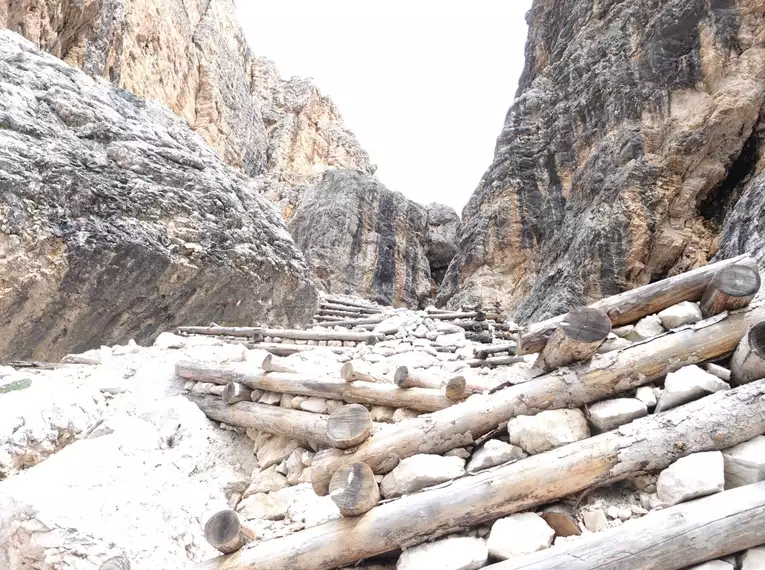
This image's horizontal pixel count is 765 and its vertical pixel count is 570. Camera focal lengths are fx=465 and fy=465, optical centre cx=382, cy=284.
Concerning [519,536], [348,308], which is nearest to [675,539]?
[519,536]

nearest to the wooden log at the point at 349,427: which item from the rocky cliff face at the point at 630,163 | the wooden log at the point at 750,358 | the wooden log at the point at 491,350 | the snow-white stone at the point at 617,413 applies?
the snow-white stone at the point at 617,413

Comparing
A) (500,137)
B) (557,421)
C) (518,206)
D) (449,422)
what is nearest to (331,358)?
(449,422)

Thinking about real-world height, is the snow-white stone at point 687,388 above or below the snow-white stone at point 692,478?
above

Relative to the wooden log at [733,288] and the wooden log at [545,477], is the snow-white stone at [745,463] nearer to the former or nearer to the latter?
the wooden log at [545,477]

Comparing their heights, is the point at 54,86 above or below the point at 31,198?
above

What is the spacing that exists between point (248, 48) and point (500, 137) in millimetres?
29702

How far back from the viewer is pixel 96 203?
24.4 feet

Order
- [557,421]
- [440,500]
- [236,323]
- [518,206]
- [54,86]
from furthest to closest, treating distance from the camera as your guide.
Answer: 1. [518,206]
2. [236,323]
3. [54,86]
4. [557,421]
5. [440,500]

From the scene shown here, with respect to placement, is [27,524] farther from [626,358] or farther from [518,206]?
[518,206]

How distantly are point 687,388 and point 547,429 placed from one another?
797mm

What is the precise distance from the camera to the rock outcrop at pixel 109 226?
658 centimetres

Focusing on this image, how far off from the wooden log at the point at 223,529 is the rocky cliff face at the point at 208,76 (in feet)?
46.8

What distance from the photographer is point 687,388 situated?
102 inches

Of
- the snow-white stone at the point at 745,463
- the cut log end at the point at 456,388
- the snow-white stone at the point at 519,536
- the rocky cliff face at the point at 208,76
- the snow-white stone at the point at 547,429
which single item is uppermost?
the rocky cliff face at the point at 208,76
